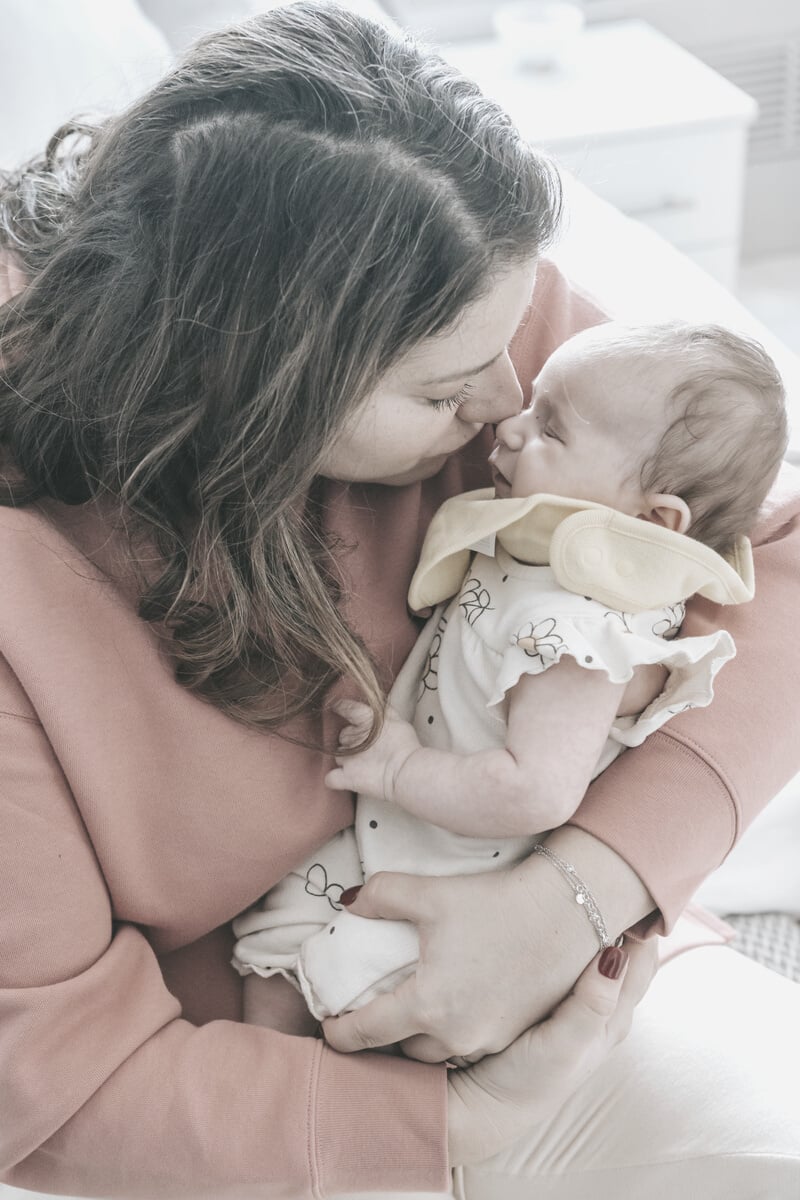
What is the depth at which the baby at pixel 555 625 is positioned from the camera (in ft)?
2.99

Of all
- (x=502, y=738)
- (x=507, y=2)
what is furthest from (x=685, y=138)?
(x=502, y=738)

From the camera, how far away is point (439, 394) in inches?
35.6

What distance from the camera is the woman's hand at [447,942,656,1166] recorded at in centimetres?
91

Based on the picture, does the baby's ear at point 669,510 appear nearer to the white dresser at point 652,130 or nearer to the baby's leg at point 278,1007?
the baby's leg at point 278,1007

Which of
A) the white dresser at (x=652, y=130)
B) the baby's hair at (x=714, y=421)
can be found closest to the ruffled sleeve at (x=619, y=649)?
the baby's hair at (x=714, y=421)

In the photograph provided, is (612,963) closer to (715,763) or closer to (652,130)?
(715,763)

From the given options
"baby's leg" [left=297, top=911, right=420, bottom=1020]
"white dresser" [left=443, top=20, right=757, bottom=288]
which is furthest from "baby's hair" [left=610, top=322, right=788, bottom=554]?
"white dresser" [left=443, top=20, right=757, bottom=288]

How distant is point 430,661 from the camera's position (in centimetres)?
104

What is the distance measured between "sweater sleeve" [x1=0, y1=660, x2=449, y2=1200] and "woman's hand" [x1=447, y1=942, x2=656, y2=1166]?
36 millimetres

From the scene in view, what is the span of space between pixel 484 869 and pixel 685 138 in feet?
6.05

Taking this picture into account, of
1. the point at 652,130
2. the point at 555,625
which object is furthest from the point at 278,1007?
the point at 652,130

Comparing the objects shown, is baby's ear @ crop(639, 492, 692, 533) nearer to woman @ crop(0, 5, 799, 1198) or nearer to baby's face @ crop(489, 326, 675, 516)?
baby's face @ crop(489, 326, 675, 516)

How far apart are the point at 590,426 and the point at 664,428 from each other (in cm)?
6

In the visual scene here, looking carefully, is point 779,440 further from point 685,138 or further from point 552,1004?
point 685,138
